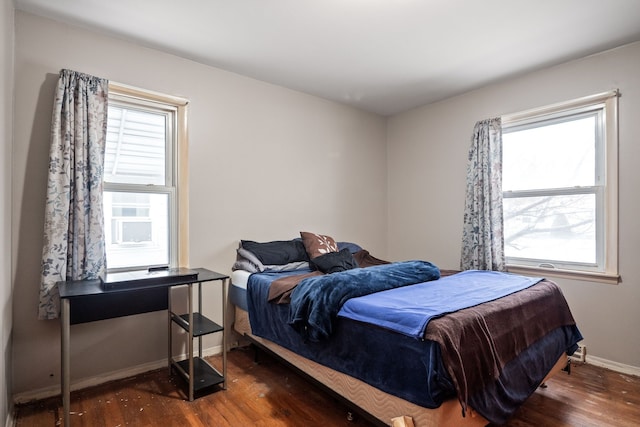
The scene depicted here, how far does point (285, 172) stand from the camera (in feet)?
11.4

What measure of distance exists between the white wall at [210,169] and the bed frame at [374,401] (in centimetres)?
121

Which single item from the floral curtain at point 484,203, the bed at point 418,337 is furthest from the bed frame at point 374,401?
the floral curtain at point 484,203

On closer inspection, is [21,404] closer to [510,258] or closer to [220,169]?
[220,169]

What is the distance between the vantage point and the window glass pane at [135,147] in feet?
8.50

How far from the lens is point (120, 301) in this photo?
7.86 ft

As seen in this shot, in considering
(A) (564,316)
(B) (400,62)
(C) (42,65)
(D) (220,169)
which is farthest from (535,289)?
Answer: (C) (42,65)

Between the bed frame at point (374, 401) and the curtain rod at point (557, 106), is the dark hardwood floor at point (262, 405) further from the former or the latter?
the curtain rod at point (557, 106)

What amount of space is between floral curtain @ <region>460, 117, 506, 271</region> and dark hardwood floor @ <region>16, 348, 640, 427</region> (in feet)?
3.68

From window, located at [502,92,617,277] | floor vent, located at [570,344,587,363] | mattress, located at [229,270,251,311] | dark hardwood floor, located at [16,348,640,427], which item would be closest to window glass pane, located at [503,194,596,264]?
window, located at [502,92,617,277]

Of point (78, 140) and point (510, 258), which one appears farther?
point (510, 258)

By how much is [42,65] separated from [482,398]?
10.6ft

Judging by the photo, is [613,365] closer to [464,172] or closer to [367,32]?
[464,172]

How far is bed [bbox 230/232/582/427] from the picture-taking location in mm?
1478

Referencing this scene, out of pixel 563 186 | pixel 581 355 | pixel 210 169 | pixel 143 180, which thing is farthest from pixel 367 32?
pixel 581 355
